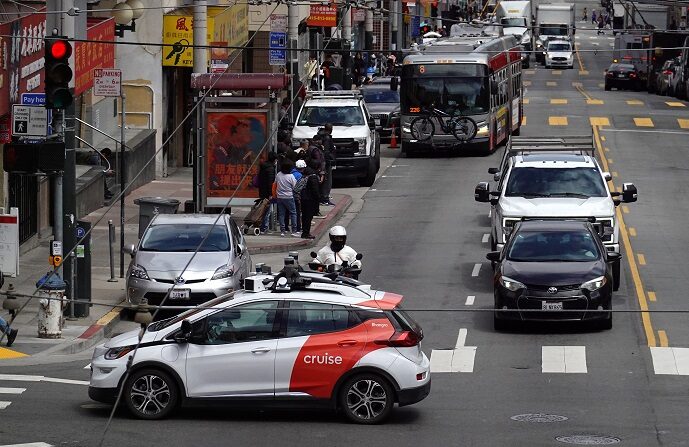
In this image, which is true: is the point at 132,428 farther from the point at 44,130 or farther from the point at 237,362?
the point at 44,130

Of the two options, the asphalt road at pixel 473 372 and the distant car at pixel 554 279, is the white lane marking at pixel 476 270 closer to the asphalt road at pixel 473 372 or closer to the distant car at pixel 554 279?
the asphalt road at pixel 473 372

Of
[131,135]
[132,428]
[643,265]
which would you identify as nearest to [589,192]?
[643,265]

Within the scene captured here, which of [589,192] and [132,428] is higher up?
[589,192]

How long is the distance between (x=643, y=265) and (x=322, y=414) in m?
13.0

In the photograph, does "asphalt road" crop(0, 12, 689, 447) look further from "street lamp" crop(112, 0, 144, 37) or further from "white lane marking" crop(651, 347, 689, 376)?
"street lamp" crop(112, 0, 144, 37)

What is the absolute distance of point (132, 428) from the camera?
16.5 m

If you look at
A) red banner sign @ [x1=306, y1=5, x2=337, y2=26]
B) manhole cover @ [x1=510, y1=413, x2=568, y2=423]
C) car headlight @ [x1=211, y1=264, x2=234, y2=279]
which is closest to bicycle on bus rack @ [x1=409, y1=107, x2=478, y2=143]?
red banner sign @ [x1=306, y1=5, x2=337, y2=26]

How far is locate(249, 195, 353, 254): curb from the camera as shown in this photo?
3084 cm

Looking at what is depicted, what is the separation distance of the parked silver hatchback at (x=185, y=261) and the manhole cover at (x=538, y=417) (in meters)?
6.93

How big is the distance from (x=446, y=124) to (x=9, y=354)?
26786 millimetres

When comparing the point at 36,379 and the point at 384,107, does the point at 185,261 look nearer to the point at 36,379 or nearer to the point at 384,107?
the point at 36,379

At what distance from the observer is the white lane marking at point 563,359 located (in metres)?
20.3

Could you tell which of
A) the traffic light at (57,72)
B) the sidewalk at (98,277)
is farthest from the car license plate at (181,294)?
the traffic light at (57,72)

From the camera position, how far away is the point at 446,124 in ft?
152
